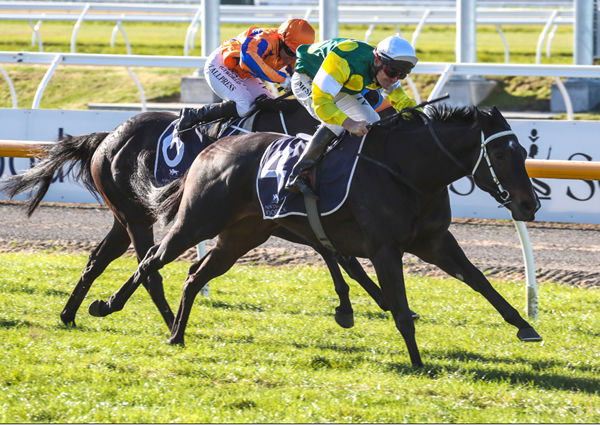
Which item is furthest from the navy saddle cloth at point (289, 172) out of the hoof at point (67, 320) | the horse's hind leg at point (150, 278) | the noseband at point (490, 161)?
the hoof at point (67, 320)

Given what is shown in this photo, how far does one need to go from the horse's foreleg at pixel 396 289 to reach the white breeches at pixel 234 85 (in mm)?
1925

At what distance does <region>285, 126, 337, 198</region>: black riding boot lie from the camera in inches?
216

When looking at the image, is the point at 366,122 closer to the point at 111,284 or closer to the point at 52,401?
the point at 52,401

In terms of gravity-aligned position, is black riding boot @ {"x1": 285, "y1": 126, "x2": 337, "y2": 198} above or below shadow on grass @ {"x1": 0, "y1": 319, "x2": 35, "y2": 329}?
above

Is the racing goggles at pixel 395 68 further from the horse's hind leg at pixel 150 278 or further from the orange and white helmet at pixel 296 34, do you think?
the horse's hind leg at pixel 150 278

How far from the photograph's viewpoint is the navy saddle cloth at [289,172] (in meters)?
5.48

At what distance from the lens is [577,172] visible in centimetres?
663

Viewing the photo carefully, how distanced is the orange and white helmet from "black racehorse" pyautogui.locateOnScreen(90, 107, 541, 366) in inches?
43.5

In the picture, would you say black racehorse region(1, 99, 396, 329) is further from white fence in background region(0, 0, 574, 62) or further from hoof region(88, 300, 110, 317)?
white fence in background region(0, 0, 574, 62)

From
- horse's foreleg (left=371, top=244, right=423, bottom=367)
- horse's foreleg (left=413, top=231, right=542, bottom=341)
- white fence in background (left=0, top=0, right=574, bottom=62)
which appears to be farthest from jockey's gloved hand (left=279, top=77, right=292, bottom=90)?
white fence in background (left=0, top=0, right=574, bottom=62)

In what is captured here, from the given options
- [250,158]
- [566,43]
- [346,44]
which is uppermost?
[346,44]

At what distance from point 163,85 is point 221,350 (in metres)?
11.9

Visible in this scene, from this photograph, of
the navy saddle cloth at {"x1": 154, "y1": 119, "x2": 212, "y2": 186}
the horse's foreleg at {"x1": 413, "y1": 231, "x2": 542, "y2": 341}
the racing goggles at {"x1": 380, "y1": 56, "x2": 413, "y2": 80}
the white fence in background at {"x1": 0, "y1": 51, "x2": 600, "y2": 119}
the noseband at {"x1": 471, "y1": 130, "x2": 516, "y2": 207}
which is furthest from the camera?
the white fence in background at {"x1": 0, "y1": 51, "x2": 600, "y2": 119}

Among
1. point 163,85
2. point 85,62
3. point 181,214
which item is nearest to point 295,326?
point 181,214
